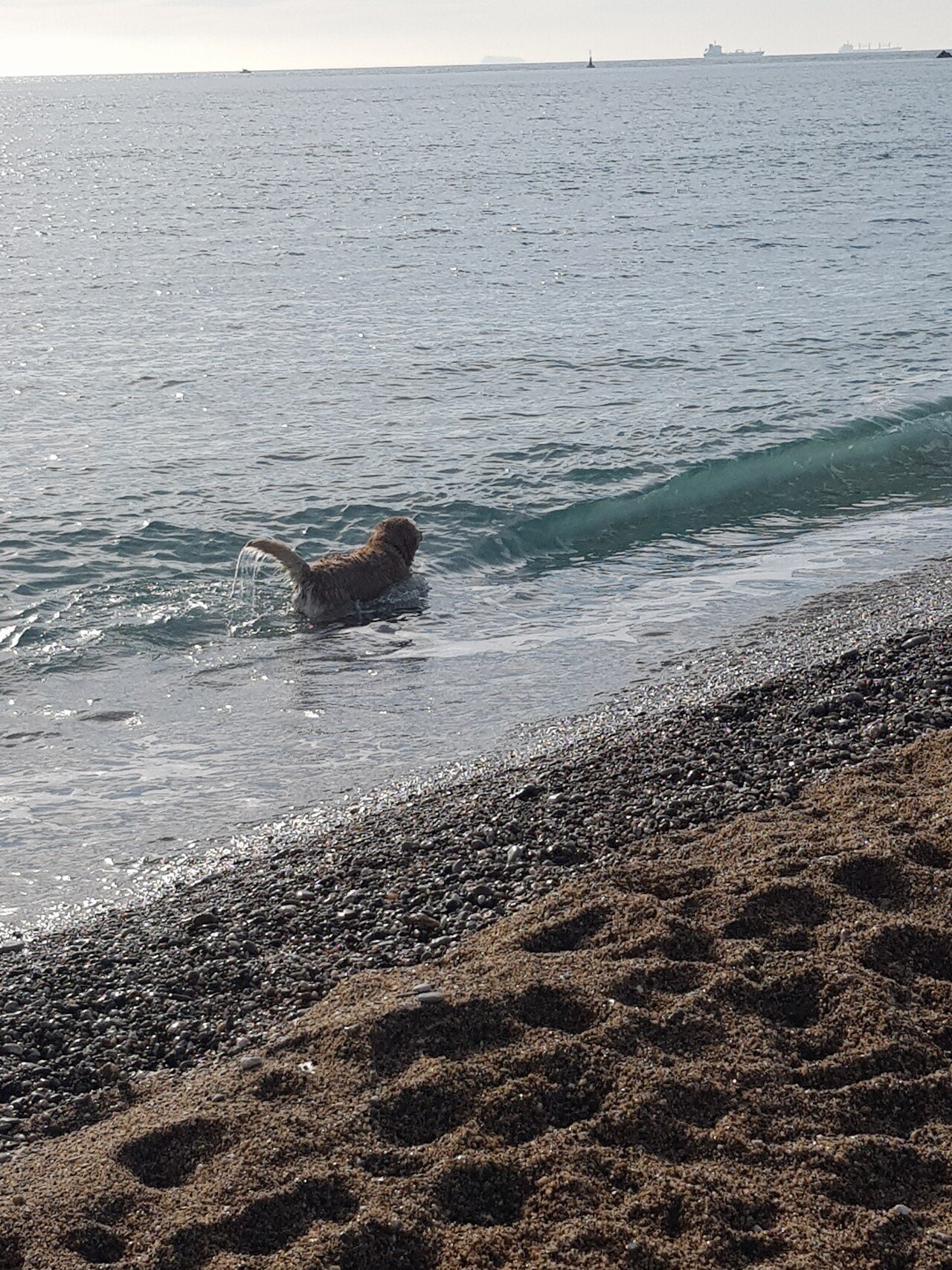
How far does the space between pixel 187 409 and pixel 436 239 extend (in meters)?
16.7

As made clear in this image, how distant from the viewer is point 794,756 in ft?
20.9

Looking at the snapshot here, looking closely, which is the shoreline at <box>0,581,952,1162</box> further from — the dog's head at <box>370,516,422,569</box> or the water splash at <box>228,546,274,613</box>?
the water splash at <box>228,546,274,613</box>

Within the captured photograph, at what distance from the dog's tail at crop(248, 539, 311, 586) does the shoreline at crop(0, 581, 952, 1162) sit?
307 centimetres

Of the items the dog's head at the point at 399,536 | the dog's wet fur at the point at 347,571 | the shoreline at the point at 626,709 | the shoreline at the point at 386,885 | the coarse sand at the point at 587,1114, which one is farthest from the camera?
the dog's head at the point at 399,536

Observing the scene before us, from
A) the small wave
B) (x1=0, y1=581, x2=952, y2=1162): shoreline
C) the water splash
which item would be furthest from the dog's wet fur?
(x1=0, y1=581, x2=952, y2=1162): shoreline

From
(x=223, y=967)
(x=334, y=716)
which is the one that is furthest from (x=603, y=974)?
(x=334, y=716)

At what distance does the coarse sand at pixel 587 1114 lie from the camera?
318 centimetres

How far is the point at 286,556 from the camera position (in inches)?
371

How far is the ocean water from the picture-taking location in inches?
302

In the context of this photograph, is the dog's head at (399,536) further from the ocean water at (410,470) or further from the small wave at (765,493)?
the small wave at (765,493)

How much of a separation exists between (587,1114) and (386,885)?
1954mm

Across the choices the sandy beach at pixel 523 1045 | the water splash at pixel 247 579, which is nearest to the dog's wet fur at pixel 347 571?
the water splash at pixel 247 579

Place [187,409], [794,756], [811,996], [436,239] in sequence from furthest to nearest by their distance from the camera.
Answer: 1. [436,239]
2. [187,409]
3. [794,756]
4. [811,996]

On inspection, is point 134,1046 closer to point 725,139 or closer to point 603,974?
point 603,974
